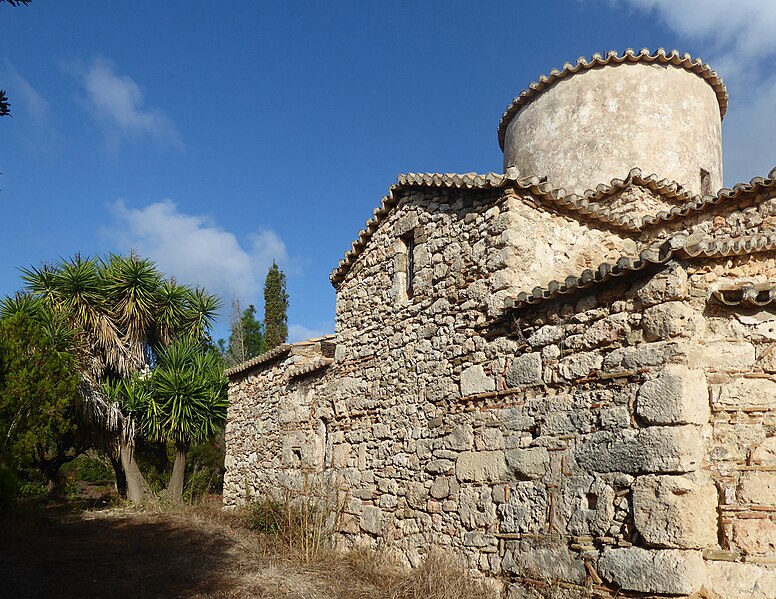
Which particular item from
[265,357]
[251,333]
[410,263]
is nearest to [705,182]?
[410,263]

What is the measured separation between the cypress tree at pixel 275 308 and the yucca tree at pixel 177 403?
8465mm

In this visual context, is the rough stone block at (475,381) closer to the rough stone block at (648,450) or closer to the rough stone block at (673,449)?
the rough stone block at (648,450)

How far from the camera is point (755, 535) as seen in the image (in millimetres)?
5109

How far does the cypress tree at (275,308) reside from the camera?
24.3 m

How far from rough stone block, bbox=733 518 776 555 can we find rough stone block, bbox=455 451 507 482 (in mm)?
2247

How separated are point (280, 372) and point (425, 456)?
4.79m

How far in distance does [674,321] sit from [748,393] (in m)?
0.81

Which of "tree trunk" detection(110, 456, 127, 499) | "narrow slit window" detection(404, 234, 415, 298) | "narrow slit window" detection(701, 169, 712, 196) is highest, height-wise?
"narrow slit window" detection(701, 169, 712, 196)

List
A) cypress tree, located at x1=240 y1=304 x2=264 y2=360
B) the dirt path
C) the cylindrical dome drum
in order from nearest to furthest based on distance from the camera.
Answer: the dirt path
the cylindrical dome drum
cypress tree, located at x1=240 y1=304 x2=264 y2=360

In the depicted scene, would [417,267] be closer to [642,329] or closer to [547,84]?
[642,329]

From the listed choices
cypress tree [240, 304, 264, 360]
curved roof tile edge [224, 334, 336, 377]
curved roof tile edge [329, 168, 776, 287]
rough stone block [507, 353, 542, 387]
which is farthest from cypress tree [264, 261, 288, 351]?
rough stone block [507, 353, 542, 387]

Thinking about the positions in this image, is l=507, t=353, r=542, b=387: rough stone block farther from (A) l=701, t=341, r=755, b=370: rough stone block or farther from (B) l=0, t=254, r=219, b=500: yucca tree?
(B) l=0, t=254, r=219, b=500: yucca tree

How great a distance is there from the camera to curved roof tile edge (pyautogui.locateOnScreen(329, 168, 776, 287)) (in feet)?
24.5

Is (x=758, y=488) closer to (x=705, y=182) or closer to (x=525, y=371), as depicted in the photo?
(x=525, y=371)
